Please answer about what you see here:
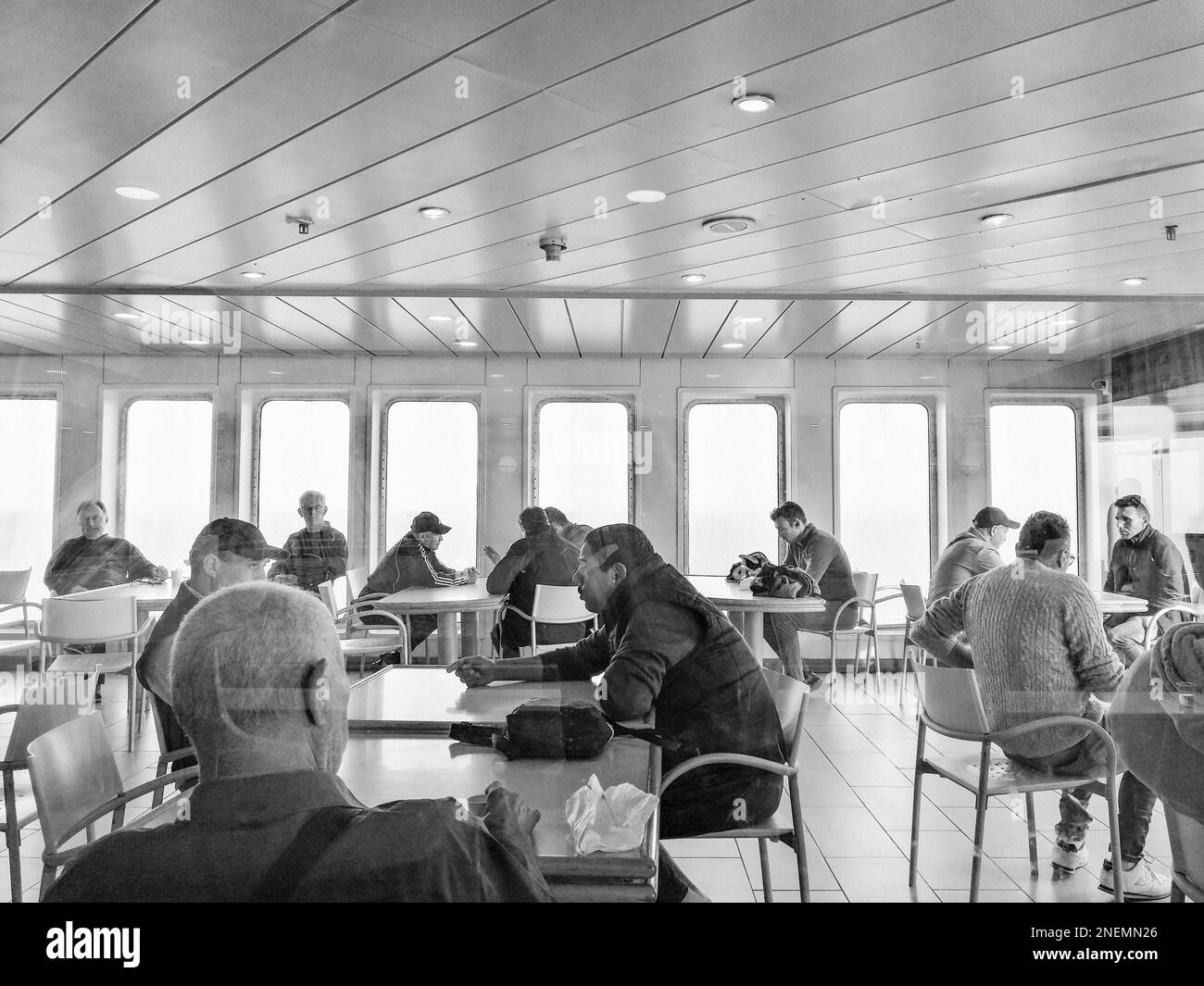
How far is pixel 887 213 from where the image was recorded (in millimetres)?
2797

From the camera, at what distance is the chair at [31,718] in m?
2.05

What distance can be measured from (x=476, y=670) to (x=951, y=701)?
152 centimetres

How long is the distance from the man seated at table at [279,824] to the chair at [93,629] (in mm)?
1109

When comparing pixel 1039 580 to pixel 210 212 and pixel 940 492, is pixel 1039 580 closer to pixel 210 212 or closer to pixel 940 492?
pixel 940 492

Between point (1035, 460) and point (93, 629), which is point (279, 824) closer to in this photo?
point (93, 629)

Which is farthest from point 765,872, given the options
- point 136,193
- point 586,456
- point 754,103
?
point 136,193

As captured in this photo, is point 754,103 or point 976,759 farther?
point 976,759

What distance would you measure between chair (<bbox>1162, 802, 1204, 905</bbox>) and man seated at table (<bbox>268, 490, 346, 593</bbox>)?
211 centimetres

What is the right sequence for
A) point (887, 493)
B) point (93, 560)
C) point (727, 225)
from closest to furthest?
point (93, 560) → point (887, 493) → point (727, 225)

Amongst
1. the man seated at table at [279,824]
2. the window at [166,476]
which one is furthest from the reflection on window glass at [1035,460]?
the window at [166,476]

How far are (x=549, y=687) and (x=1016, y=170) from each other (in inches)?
84.5

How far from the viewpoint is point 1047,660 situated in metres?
2.41

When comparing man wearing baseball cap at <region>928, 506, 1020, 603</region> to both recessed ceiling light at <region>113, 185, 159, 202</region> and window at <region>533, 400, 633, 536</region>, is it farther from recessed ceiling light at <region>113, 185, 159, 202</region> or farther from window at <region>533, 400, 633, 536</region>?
recessed ceiling light at <region>113, 185, 159, 202</region>

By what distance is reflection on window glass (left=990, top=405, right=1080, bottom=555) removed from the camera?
7.62 feet
